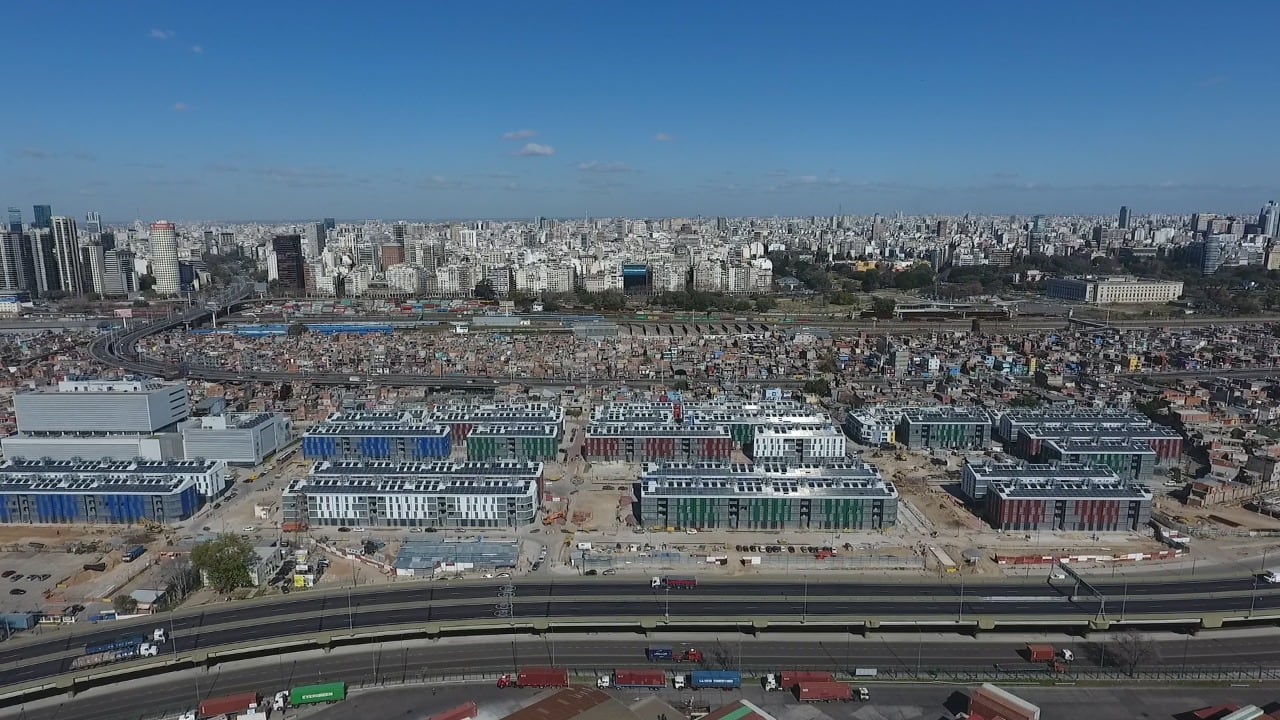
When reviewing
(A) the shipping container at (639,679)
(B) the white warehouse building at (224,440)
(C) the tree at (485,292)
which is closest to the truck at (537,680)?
(A) the shipping container at (639,679)

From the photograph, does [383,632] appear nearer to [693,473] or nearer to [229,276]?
[693,473]

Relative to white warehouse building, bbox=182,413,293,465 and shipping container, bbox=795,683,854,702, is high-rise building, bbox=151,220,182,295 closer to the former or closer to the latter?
white warehouse building, bbox=182,413,293,465

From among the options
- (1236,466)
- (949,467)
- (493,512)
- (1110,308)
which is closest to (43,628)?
(493,512)

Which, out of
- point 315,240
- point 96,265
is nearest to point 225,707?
point 96,265

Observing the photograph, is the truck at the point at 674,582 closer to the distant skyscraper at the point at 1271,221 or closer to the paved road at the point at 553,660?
the paved road at the point at 553,660

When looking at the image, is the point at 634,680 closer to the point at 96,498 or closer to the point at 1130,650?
the point at 1130,650

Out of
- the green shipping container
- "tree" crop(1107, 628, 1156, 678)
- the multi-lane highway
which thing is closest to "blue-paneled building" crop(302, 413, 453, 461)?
the multi-lane highway

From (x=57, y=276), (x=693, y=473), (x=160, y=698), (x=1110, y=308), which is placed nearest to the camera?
(x=160, y=698)
